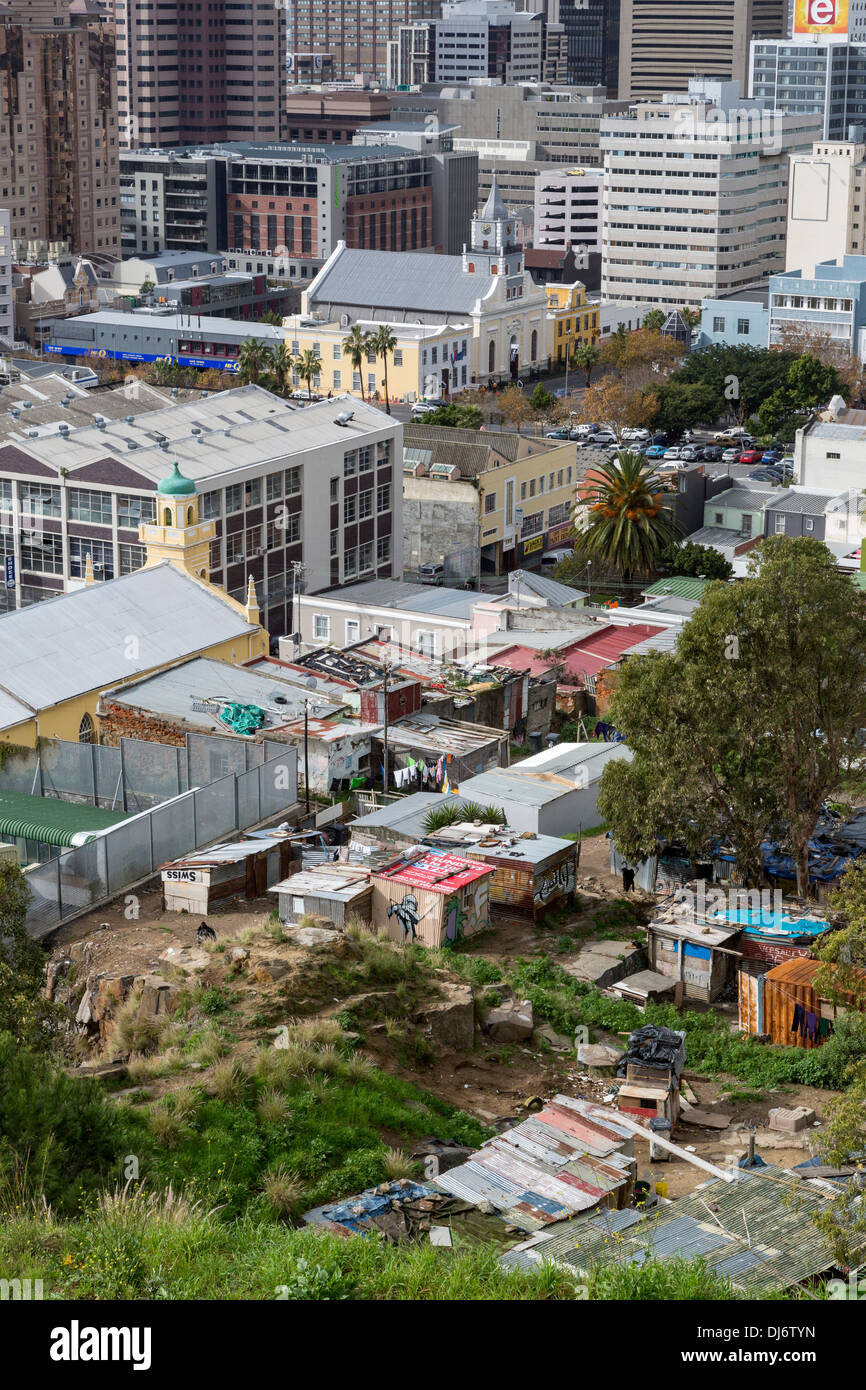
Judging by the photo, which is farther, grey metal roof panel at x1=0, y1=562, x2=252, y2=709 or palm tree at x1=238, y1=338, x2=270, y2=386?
palm tree at x1=238, y1=338, x2=270, y2=386

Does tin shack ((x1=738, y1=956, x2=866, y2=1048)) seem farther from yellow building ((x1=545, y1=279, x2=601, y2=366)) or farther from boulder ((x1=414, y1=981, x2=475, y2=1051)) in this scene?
yellow building ((x1=545, y1=279, x2=601, y2=366))

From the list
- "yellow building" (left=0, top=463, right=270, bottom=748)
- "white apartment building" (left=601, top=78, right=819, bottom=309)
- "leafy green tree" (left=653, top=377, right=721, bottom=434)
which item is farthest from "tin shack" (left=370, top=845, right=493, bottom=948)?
"white apartment building" (left=601, top=78, right=819, bottom=309)

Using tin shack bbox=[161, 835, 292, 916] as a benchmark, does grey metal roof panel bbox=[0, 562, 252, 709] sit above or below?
Answer: above

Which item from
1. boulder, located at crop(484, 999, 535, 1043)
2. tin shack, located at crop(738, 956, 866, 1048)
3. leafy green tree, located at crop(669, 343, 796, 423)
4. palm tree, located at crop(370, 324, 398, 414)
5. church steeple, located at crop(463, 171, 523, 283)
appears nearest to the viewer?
boulder, located at crop(484, 999, 535, 1043)

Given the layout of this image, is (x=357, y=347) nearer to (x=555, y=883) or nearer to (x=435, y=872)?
(x=555, y=883)

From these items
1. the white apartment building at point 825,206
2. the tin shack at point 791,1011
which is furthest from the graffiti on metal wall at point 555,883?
the white apartment building at point 825,206
